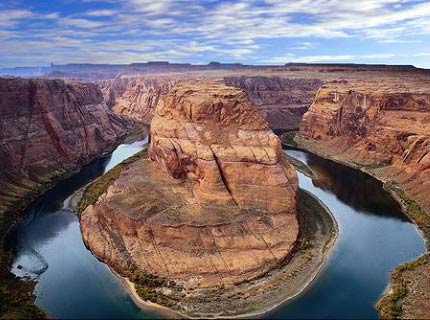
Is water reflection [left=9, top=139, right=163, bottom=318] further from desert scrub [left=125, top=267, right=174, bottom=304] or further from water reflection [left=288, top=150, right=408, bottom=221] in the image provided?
water reflection [left=288, top=150, right=408, bottom=221]

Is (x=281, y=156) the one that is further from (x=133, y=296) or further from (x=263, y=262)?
(x=133, y=296)

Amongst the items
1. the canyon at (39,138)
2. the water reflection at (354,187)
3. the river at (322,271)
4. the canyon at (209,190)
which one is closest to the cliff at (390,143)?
the canyon at (209,190)

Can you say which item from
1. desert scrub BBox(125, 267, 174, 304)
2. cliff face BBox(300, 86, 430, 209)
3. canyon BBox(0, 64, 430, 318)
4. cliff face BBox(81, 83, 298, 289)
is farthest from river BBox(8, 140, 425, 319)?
cliff face BBox(300, 86, 430, 209)

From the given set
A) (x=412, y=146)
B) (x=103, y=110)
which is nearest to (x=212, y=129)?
(x=412, y=146)

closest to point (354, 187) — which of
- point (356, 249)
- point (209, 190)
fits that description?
point (356, 249)

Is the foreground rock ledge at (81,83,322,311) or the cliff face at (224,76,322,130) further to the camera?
the cliff face at (224,76,322,130)

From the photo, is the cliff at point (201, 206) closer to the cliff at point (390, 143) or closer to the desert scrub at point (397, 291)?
→ the desert scrub at point (397, 291)
